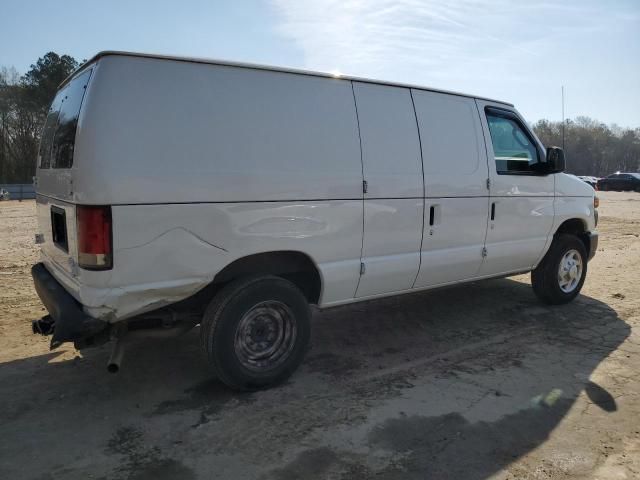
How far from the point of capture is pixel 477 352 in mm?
4570

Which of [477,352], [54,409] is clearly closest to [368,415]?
[477,352]

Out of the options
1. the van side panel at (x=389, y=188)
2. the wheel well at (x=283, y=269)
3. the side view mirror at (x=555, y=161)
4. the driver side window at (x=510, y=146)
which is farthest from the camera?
the side view mirror at (x=555, y=161)

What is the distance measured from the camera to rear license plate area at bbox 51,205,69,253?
11.2ft

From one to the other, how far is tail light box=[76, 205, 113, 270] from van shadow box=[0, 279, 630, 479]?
112 cm

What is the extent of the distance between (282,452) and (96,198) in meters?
1.88

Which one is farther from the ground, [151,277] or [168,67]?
[168,67]

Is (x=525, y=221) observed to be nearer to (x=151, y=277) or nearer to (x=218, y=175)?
(x=218, y=175)

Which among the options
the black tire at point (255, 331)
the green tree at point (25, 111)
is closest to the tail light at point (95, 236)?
the black tire at point (255, 331)

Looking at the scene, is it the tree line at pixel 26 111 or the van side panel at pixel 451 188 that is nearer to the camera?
the van side panel at pixel 451 188

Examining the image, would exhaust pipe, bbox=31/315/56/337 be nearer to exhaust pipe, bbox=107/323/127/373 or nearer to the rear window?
exhaust pipe, bbox=107/323/127/373

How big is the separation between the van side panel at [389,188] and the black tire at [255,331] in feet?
2.30

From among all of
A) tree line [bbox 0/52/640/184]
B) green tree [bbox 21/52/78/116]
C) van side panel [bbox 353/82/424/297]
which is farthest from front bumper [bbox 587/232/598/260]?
green tree [bbox 21/52/78/116]

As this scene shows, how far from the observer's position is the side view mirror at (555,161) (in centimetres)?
537

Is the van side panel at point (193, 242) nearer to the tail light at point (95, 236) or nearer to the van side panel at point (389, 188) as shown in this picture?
the tail light at point (95, 236)
